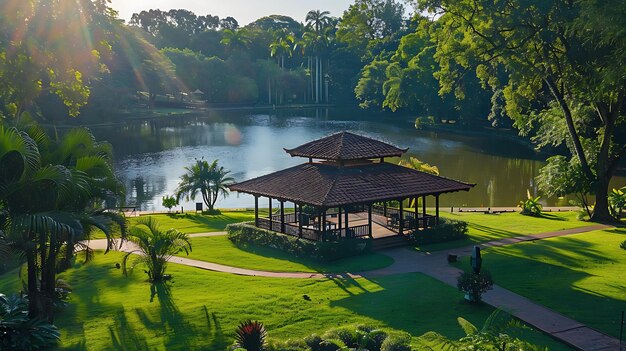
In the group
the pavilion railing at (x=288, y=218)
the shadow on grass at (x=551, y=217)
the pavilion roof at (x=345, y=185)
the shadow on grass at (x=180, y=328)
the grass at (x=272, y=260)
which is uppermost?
the pavilion roof at (x=345, y=185)

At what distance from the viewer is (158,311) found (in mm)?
18391

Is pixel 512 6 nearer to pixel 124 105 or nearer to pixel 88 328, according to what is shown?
pixel 88 328

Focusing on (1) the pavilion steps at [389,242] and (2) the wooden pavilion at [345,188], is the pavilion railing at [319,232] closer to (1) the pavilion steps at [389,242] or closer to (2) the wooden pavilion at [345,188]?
(2) the wooden pavilion at [345,188]

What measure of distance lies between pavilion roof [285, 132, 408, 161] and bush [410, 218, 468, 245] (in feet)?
13.3

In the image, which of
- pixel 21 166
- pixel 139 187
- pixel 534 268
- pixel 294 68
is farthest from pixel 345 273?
pixel 294 68

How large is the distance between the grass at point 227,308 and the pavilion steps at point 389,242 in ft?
14.8

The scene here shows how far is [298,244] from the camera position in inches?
1016

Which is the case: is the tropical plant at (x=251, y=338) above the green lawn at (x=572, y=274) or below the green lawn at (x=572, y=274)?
above

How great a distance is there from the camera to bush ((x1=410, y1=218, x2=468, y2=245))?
90.1 ft

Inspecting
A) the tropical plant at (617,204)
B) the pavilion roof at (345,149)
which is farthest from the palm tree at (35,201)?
the tropical plant at (617,204)

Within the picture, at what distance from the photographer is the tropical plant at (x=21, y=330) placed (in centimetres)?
1475

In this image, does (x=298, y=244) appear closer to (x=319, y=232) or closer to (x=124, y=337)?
(x=319, y=232)

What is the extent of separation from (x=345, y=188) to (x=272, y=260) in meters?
4.23

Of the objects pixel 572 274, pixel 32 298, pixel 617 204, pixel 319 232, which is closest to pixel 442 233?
pixel 319 232
